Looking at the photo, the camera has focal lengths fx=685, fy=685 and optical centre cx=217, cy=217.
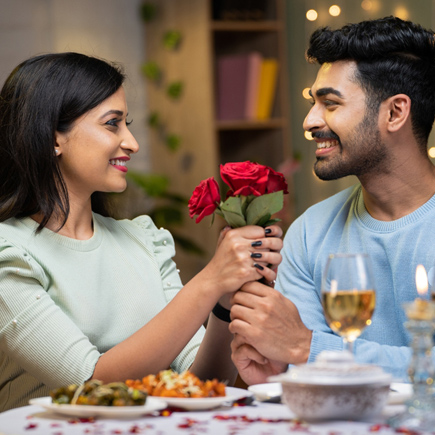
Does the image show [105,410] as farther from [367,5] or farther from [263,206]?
[367,5]

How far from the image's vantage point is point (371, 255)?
1771 mm

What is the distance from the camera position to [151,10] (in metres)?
3.84

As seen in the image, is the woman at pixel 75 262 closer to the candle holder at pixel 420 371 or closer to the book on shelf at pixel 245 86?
the candle holder at pixel 420 371

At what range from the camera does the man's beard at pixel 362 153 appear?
1.83 meters

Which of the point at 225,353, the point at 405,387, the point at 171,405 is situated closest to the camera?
the point at 171,405

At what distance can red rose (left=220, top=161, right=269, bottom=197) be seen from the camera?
131cm

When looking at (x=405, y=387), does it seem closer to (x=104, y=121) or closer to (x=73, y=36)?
(x=104, y=121)

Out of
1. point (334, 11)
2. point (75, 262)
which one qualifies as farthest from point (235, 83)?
point (75, 262)

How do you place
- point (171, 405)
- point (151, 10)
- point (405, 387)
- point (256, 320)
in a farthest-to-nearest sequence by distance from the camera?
point (151, 10)
point (256, 320)
point (405, 387)
point (171, 405)

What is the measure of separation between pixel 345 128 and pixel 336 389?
1045 millimetres

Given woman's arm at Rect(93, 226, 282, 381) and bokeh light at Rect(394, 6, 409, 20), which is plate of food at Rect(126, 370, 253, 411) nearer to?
woman's arm at Rect(93, 226, 282, 381)

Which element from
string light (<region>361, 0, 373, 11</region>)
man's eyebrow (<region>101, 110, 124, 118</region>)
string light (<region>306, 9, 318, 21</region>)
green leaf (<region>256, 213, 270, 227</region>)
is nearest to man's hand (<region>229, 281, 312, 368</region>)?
green leaf (<region>256, 213, 270, 227</region>)

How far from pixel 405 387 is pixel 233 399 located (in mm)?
318

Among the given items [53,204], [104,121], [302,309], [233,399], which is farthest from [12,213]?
[233,399]
